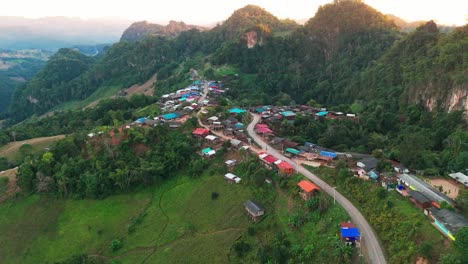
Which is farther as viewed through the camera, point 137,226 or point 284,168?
point 137,226

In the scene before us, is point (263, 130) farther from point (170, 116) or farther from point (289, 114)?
point (170, 116)

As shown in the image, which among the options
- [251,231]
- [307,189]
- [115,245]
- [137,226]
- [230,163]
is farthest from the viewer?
[230,163]

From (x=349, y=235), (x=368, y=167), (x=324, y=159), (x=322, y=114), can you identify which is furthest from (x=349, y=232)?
(x=322, y=114)

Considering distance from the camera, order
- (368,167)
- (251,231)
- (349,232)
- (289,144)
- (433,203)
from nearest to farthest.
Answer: (349,232), (433,203), (251,231), (368,167), (289,144)

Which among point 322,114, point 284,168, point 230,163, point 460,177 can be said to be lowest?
point 230,163

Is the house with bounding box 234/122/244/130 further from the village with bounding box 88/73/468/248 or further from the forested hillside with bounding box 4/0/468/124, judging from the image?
the forested hillside with bounding box 4/0/468/124

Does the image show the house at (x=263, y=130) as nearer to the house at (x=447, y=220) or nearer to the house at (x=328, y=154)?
the house at (x=328, y=154)

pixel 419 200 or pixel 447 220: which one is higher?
pixel 447 220

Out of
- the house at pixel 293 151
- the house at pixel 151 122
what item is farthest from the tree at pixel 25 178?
the house at pixel 293 151
